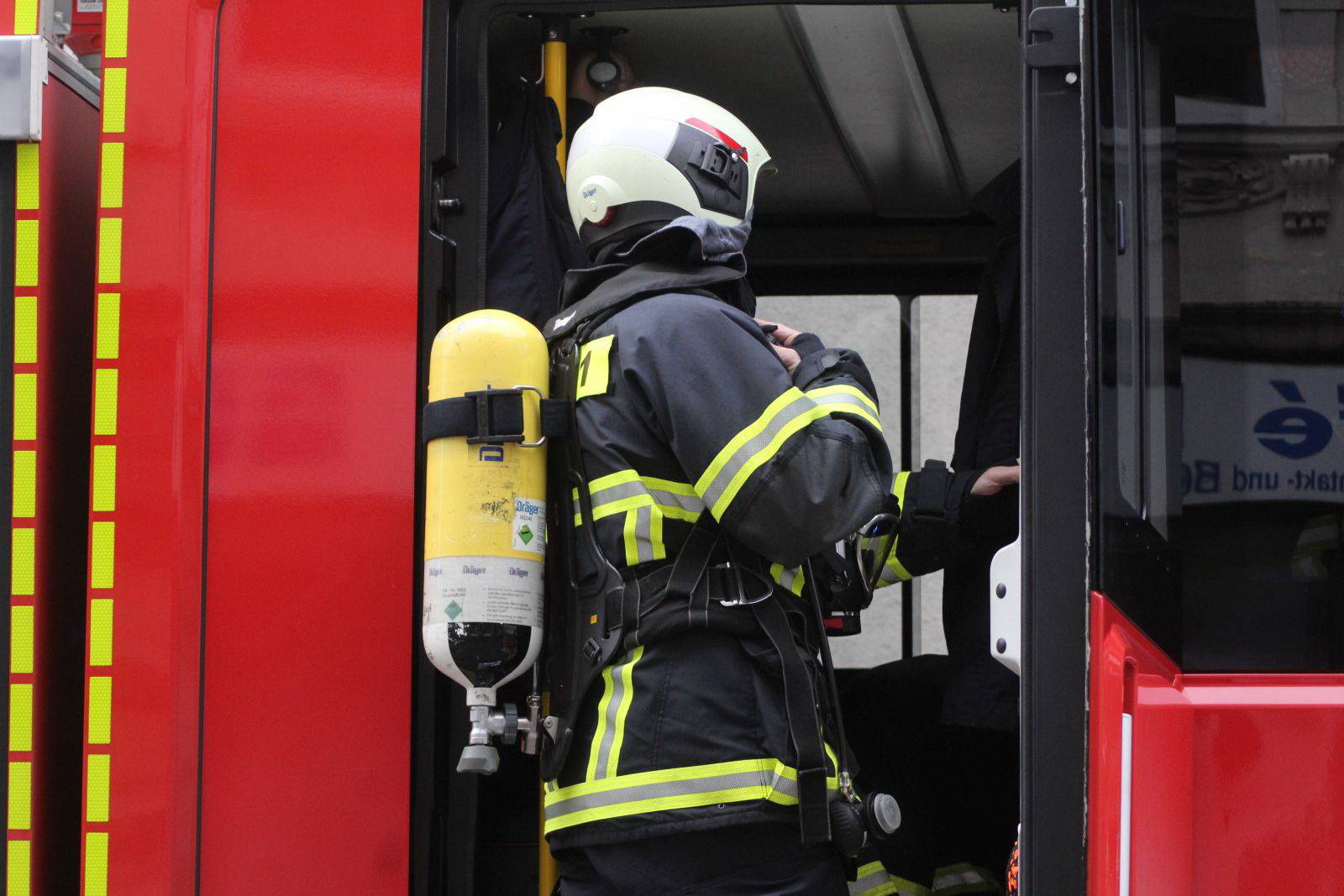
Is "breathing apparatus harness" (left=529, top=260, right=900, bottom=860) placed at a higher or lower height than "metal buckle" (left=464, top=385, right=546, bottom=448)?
lower

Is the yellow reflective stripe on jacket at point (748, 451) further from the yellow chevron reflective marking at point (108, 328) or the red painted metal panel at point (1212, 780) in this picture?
the yellow chevron reflective marking at point (108, 328)

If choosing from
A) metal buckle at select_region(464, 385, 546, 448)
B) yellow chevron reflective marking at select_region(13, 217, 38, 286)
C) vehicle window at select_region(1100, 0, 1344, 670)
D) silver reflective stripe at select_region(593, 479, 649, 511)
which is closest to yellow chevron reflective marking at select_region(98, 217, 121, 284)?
yellow chevron reflective marking at select_region(13, 217, 38, 286)

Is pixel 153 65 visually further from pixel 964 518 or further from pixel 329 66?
→ pixel 964 518

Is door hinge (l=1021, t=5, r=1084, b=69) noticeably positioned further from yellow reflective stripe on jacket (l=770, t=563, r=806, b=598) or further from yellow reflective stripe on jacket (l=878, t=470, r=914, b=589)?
yellow reflective stripe on jacket (l=878, t=470, r=914, b=589)

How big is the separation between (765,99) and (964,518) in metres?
1.19

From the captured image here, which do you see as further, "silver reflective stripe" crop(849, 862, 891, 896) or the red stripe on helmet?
"silver reflective stripe" crop(849, 862, 891, 896)

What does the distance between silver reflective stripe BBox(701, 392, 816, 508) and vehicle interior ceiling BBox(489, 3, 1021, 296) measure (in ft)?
3.13

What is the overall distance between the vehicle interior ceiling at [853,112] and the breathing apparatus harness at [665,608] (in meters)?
0.87

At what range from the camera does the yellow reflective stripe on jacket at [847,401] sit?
212 centimetres

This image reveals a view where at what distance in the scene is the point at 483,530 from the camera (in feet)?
6.77

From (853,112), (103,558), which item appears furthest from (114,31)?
(853,112)

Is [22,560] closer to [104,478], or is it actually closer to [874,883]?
[104,478]

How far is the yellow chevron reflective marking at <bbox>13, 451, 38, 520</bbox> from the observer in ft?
7.19

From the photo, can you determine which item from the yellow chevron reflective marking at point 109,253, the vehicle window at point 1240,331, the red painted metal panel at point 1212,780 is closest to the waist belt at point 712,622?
the red painted metal panel at point 1212,780
